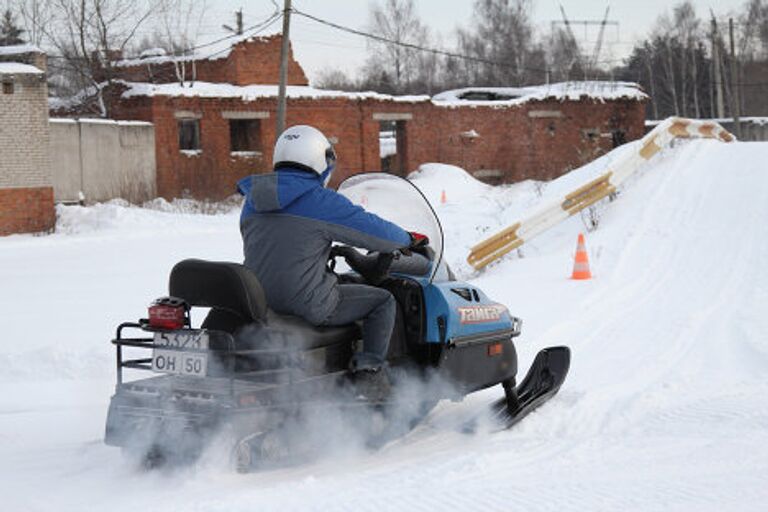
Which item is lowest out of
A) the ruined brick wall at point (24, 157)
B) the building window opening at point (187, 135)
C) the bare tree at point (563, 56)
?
the ruined brick wall at point (24, 157)

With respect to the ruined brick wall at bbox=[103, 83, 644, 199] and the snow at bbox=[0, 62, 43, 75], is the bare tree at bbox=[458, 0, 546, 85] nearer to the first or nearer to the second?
the ruined brick wall at bbox=[103, 83, 644, 199]

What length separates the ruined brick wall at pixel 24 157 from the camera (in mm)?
22438

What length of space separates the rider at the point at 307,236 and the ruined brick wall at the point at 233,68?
28.7 meters

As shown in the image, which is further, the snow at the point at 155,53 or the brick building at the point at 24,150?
the snow at the point at 155,53

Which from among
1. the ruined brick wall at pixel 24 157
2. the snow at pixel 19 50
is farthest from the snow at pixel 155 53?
the ruined brick wall at pixel 24 157

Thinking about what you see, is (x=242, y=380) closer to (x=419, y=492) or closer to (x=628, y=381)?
(x=419, y=492)

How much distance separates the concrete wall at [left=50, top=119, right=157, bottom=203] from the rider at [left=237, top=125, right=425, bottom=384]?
20150mm

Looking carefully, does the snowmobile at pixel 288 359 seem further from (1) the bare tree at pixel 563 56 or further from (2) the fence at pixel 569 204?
(1) the bare tree at pixel 563 56

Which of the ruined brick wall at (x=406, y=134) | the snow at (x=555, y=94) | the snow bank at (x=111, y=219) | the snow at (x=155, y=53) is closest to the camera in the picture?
the snow bank at (x=111, y=219)

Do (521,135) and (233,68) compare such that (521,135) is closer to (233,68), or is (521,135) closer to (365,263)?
(233,68)

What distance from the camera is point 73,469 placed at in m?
5.75

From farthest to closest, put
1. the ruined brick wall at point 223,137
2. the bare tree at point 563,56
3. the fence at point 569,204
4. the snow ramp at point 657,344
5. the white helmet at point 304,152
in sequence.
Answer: the bare tree at point 563,56 < the ruined brick wall at point 223,137 < the fence at point 569,204 < the white helmet at point 304,152 < the snow ramp at point 657,344

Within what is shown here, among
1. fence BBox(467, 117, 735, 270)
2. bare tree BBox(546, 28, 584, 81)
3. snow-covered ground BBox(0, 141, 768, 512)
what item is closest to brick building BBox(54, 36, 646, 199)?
snow-covered ground BBox(0, 141, 768, 512)

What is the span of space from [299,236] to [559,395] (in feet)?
8.10
